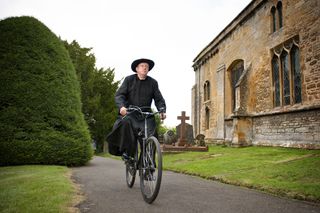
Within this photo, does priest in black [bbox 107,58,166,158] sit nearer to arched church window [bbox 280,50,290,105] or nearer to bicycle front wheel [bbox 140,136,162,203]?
bicycle front wheel [bbox 140,136,162,203]

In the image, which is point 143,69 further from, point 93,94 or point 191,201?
point 93,94

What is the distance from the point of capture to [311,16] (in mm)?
12117

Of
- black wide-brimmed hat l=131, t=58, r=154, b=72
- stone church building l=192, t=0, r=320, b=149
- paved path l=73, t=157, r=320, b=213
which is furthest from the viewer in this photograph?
stone church building l=192, t=0, r=320, b=149

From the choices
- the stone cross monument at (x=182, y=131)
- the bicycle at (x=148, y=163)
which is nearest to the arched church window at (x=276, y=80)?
the stone cross monument at (x=182, y=131)

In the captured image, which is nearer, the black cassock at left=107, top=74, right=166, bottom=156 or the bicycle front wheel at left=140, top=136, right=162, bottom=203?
the bicycle front wheel at left=140, top=136, right=162, bottom=203

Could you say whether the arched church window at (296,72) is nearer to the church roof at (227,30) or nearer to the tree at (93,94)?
the church roof at (227,30)

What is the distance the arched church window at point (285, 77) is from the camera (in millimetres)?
13906

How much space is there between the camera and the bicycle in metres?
4.00

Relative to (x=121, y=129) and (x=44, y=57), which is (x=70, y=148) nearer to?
(x=44, y=57)

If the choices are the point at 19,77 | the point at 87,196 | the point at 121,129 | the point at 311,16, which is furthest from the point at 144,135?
the point at 311,16

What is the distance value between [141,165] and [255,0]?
49.8ft

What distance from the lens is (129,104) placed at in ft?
17.5

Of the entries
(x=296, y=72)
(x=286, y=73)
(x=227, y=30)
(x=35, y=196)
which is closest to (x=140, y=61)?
(x=35, y=196)

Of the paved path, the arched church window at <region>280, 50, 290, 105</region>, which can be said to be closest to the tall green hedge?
the paved path
